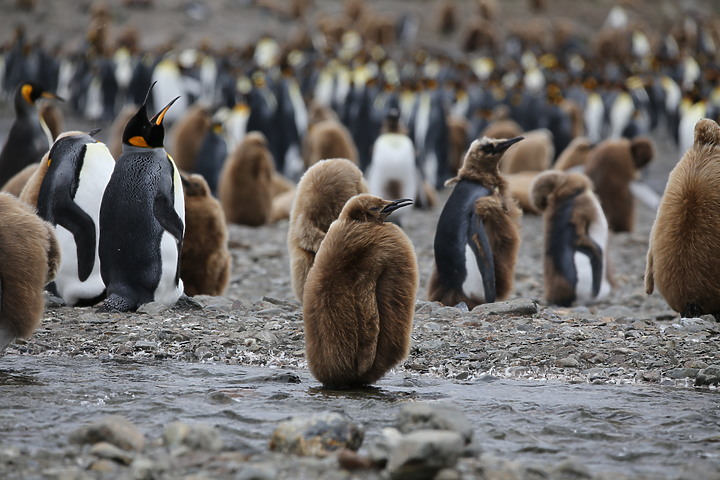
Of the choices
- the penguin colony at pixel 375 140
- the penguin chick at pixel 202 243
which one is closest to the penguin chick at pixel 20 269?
the penguin colony at pixel 375 140

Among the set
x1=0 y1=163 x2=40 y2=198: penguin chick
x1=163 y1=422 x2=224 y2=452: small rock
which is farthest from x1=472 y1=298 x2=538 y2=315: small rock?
x1=0 y1=163 x2=40 y2=198: penguin chick

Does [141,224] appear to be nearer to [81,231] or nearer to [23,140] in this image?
[81,231]

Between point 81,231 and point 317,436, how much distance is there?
3.78 meters

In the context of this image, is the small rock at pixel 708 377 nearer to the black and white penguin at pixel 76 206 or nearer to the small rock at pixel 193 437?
the small rock at pixel 193 437

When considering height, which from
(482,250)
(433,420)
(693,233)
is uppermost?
(693,233)

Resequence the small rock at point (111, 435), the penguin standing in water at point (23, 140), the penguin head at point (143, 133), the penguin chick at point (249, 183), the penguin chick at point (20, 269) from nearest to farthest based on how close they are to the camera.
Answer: the small rock at point (111, 435) < the penguin chick at point (20, 269) < the penguin head at point (143, 133) < the penguin standing in water at point (23, 140) < the penguin chick at point (249, 183)

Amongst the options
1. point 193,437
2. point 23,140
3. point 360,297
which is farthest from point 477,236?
point 23,140

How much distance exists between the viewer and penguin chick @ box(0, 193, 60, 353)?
4.78m

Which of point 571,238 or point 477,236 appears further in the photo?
point 571,238

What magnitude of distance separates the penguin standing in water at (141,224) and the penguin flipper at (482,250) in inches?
78.4

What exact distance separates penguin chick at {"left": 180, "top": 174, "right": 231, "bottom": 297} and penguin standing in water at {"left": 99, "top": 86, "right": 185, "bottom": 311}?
0.62 m

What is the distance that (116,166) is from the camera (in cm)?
662

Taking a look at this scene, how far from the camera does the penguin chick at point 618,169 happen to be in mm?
12109

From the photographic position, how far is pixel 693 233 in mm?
6172
